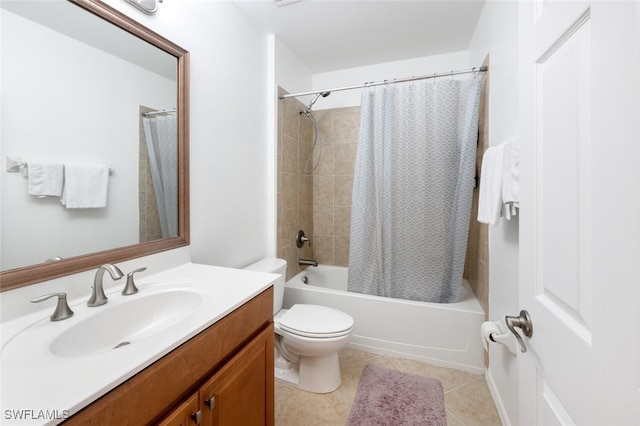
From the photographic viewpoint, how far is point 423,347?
1.82 m

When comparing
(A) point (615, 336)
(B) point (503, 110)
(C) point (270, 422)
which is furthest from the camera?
(B) point (503, 110)

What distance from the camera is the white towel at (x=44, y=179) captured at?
805mm

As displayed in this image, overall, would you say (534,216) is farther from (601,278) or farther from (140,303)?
(140,303)

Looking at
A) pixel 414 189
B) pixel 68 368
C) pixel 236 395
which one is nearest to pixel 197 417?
pixel 236 395

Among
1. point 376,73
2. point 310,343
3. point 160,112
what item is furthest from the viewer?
point 376,73

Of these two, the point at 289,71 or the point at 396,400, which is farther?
the point at 289,71

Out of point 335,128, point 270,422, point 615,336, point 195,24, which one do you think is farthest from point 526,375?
point 335,128

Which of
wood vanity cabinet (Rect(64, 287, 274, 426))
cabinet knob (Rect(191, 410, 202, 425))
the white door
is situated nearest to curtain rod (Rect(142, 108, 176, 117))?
wood vanity cabinet (Rect(64, 287, 274, 426))

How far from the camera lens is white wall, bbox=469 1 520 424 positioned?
1.20 metres

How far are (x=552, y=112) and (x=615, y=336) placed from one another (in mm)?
438

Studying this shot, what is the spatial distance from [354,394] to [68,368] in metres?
1.46

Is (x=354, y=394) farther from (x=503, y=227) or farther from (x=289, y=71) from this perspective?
(x=289, y=71)

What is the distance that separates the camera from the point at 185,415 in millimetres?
682

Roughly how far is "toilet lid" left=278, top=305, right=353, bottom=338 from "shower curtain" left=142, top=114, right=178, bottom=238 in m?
0.82
